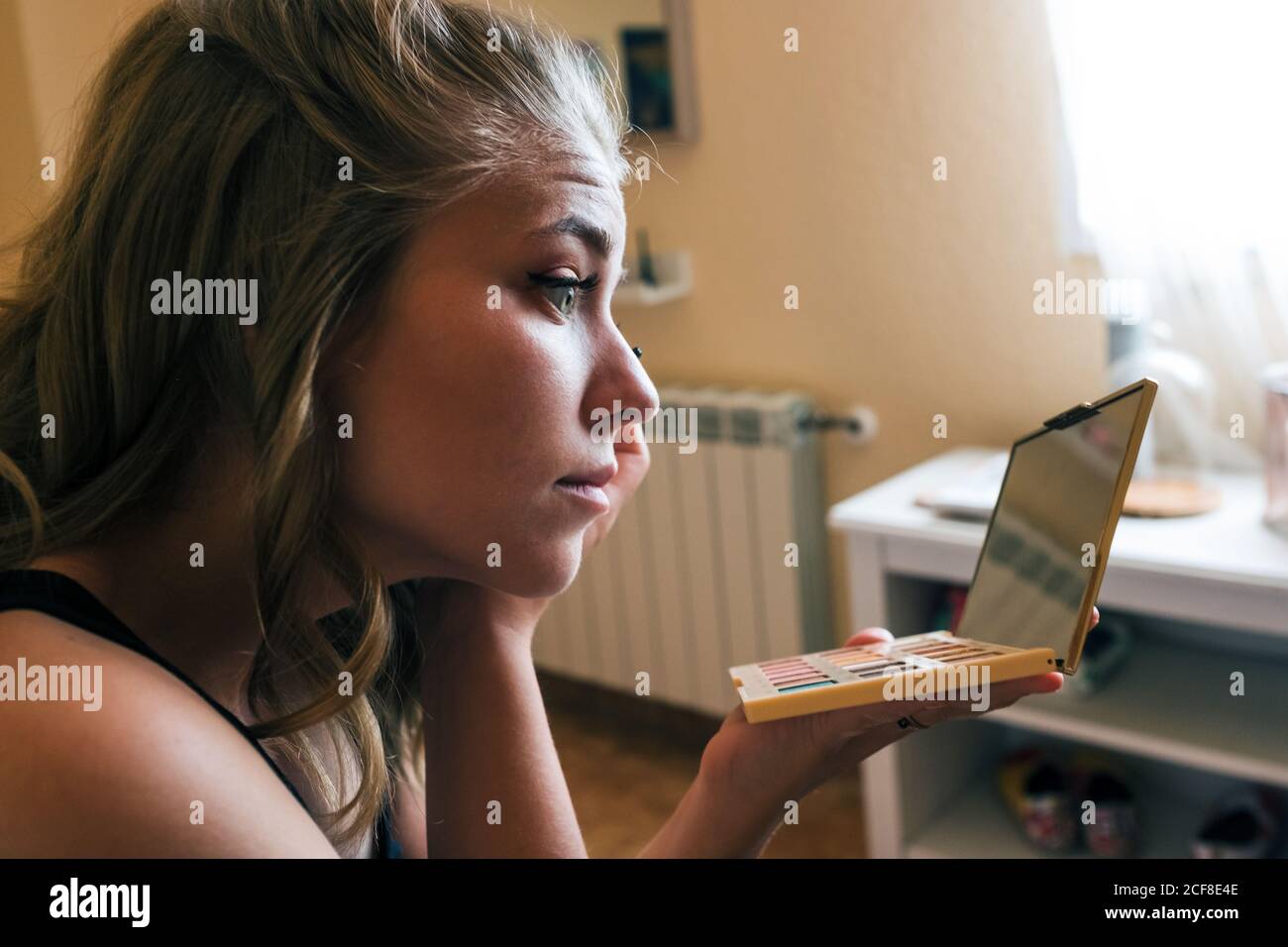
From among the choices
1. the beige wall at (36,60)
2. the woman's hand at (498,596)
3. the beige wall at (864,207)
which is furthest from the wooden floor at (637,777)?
the beige wall at (36,60)

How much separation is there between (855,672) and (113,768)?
1.21ft

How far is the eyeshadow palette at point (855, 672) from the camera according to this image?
24.0 inches

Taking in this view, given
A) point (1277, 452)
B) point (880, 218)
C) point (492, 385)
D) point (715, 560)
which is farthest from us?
point (715, 560)

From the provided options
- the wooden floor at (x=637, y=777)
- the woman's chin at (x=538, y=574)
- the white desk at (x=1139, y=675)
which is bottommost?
the wooden floor at (x=637, y=777)

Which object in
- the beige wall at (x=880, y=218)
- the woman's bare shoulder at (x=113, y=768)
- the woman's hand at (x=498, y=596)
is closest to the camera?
the woman's bare shoulder at (x=113, y=768)

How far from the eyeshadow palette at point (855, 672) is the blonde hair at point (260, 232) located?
0.73 ft

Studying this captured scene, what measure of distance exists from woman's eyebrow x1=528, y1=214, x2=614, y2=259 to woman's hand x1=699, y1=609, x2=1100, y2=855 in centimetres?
27

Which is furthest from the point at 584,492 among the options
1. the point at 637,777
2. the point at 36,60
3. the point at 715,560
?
the point at 36,60

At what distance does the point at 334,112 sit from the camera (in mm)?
626

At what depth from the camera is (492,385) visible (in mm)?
632

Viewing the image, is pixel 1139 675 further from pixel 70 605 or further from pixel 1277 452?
pixel 70 605

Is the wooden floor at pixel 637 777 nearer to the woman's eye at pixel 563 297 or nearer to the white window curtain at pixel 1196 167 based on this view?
the white window curtain at pixel 1196 167

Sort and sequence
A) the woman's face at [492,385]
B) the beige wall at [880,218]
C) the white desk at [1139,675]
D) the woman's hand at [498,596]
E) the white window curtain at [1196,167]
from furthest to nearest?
the beige wall at [880,218]
the white window curtain at [1196,167]
the white desk at [1139,675]
the woman's hand at [498,596]
the woman's face at [492,385]
